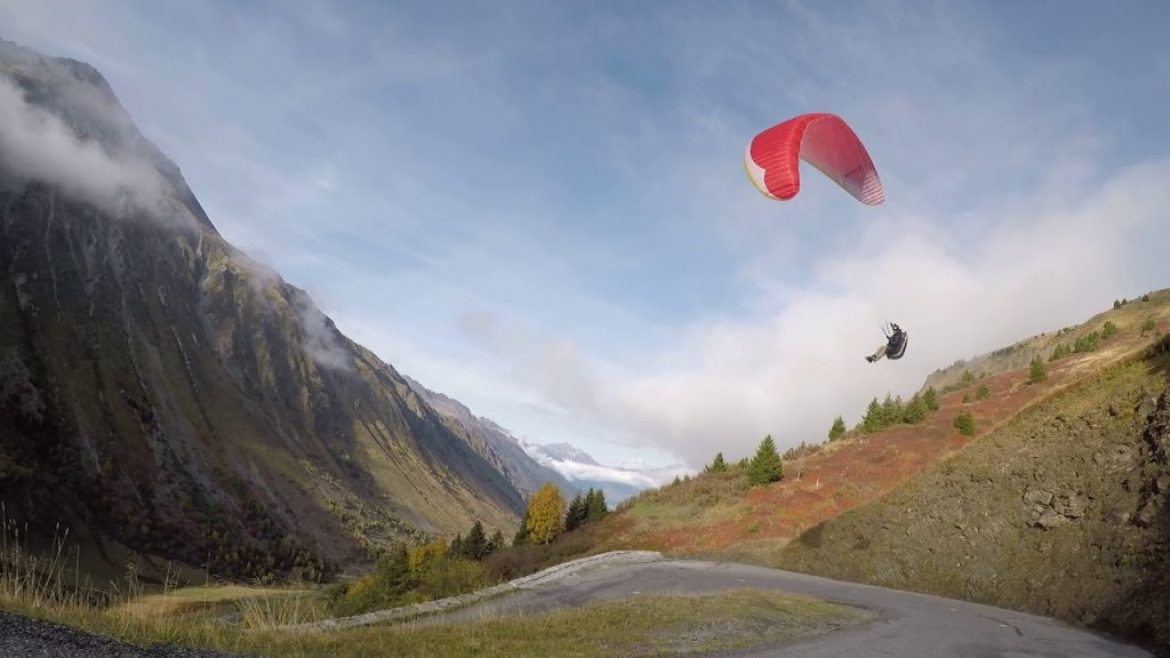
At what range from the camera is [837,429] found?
202ft

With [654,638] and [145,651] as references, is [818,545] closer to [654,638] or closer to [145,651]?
[654,638]

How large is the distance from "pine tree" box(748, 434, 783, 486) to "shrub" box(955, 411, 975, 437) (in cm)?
1364

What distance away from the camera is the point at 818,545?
31828mm

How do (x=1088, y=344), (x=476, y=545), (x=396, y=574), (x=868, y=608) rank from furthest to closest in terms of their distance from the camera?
(x=1088, y=344) → (x=476, y=545) → (x=396, y=574) → (x=868, y=608)

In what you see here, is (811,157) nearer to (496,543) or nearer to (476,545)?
(476,545)

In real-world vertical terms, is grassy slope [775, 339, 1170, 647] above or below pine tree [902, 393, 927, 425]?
below

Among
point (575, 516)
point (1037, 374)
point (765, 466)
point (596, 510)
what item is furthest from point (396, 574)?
point (1037, 374)

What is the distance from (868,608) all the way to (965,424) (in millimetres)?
34617

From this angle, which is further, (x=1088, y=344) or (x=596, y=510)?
(x=1088, y=344)

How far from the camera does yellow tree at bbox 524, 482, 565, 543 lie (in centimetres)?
5891

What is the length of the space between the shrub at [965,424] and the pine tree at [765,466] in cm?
1364

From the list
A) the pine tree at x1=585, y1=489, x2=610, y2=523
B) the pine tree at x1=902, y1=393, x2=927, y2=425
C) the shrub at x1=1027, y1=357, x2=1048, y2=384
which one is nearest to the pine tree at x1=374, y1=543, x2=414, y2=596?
the pine tree at x1=585, y1=489, x2=610, y2=523

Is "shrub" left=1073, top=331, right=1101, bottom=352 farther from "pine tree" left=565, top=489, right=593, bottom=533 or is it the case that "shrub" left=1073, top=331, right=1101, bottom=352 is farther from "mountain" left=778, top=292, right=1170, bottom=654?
"pine tree" left=565, top=489, right=593, bottom=533

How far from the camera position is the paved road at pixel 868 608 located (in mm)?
12703
